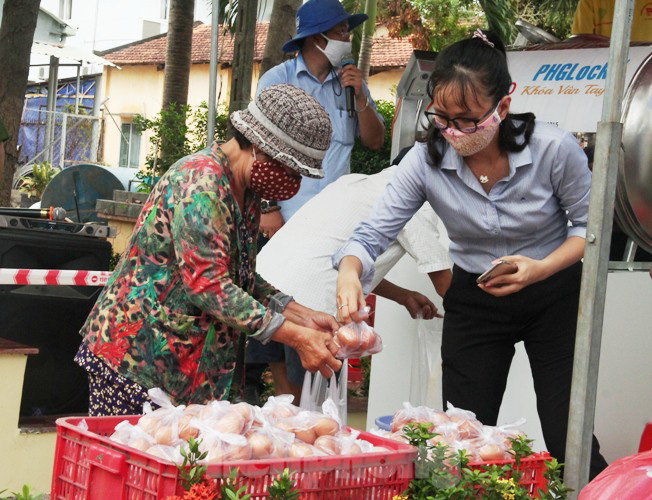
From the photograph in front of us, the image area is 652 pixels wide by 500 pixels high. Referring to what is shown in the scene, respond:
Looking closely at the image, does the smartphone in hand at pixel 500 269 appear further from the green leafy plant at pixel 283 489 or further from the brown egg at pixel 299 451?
the green leafy plant at pixel 283 489

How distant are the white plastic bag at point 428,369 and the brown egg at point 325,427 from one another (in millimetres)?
2243

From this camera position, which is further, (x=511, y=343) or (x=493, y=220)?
(x=511, y=343)

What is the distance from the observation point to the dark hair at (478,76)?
111 inches

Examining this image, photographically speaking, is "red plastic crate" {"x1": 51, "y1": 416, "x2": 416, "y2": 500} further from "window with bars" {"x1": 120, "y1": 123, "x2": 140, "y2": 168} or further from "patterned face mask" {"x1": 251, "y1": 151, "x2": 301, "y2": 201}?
"window with bars" {"x1": 120, "y1": 123, "x2": 140, "y2": 168}

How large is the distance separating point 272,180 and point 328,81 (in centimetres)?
285

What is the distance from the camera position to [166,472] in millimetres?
1838

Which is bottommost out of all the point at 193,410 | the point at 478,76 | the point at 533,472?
the point at 533,472

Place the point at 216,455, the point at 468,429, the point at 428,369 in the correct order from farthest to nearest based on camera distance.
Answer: the point at 428,369 → the point at 468,429 → the point at 216,455

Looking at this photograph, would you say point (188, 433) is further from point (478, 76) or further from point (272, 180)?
point (478, 76)

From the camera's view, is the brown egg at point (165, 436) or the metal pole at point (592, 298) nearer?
the brown egg at point (165, 436)

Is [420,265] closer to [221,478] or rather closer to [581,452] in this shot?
[581,452]

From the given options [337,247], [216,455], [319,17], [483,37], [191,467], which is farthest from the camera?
[319,17]

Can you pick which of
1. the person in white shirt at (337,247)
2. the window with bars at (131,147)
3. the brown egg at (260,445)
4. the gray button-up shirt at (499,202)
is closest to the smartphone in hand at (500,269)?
the gray button-up shirt at (499,202)

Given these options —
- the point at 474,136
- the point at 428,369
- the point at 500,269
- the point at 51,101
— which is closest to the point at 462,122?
the point at 474,136
